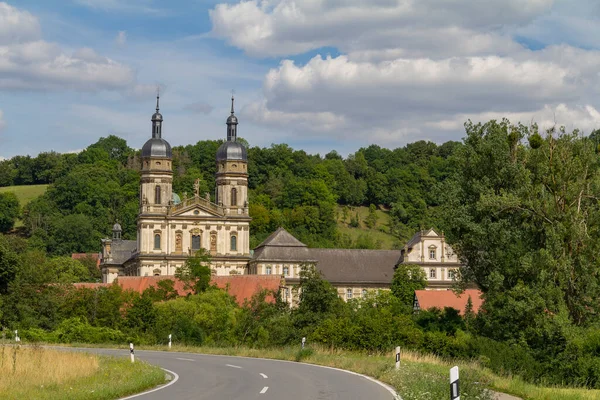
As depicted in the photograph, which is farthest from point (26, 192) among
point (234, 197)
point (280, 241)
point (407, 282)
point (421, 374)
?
point (421, 374)

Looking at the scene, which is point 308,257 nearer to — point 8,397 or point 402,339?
point 402,339

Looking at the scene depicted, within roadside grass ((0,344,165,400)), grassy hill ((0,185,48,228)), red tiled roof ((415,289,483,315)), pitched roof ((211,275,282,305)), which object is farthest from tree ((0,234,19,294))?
grassy hill ((0,185,48,228))

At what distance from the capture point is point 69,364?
2541 centimetres

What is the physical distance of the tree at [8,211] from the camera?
169m

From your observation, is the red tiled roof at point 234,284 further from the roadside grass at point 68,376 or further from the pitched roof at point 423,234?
the roadside grass at point 68,376

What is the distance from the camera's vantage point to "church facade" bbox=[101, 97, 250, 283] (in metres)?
115

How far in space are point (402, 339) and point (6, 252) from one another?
100 feet

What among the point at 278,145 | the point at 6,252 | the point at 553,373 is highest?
the point at 278,145

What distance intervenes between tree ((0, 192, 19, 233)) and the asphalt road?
143126 millimetres

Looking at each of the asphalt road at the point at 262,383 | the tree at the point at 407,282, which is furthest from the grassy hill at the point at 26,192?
the asphalt road at the point at 262,383

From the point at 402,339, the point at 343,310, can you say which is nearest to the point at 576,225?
the point at 402,339

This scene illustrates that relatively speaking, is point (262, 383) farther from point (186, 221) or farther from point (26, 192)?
point (26, 192)

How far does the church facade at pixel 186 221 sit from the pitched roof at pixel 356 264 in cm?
1028

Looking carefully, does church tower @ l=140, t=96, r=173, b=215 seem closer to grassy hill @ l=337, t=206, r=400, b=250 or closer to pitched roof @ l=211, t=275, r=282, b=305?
pitched roof @ l=211, t=275, r=282, b=305
